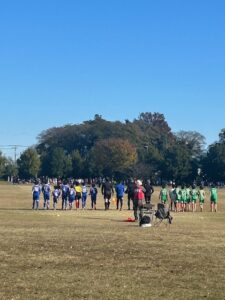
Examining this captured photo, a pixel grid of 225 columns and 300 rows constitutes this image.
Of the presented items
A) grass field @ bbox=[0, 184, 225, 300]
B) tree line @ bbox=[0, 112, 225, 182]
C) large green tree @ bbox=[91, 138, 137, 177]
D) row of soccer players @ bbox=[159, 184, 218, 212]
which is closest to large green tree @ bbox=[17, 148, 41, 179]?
tree line @ bbox=[0, 112, 225, 182]

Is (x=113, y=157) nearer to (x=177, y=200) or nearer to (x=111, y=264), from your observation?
(x=177, y=200)

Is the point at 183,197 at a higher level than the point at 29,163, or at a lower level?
lower

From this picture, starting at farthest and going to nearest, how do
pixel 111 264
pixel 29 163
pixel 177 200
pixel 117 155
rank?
pixel 29 163
pixel 117 155
pixel 177 200
pixel 111 264

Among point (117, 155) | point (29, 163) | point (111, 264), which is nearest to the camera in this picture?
point (111, 264)

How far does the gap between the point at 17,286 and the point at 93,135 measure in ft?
474

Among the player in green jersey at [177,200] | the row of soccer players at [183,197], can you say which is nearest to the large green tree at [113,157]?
the player in green jersey at [177,200]

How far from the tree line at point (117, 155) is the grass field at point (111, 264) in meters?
105

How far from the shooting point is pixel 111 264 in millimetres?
14180

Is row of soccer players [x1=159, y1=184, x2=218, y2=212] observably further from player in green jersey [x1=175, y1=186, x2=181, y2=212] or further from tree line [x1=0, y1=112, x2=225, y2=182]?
tree line [x1=0, y1=112, x2=225, y2=182]

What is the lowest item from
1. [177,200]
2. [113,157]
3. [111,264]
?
[111,264]

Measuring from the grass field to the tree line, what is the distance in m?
105

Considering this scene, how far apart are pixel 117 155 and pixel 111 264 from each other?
11883 cm

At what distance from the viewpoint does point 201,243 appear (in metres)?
18.8

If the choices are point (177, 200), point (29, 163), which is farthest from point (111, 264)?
point (29, 163)
